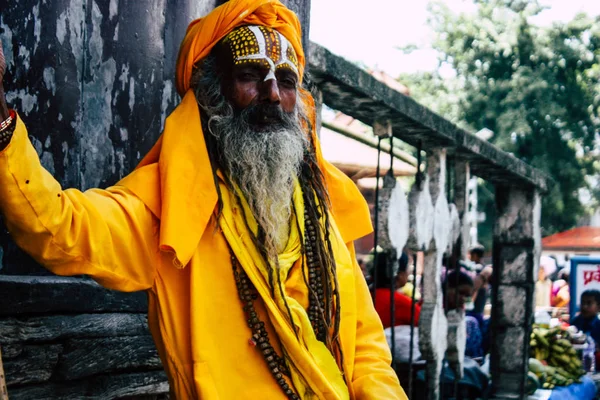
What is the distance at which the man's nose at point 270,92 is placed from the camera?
238 centimetres

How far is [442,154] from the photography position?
5051 mm

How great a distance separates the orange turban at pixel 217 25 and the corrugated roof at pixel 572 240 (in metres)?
21.2

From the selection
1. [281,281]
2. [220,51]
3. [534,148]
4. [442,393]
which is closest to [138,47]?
[220,51]

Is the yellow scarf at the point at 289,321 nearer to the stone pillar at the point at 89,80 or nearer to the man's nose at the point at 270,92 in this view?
the man's nose at the point at 270,92

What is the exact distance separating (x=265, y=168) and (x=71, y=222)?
62 cm

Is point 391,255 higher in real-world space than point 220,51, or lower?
lower

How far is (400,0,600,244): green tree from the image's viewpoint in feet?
76.6

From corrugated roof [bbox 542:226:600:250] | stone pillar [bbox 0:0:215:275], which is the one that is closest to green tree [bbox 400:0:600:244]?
corrugated roof [bbox 542:226:600:250]

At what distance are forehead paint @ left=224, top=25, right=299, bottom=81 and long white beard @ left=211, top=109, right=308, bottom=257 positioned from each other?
180 mm

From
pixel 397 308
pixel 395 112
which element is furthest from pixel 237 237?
pixel 397 308

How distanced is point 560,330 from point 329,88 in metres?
5.28

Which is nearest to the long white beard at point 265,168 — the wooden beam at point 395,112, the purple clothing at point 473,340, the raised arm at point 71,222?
the raised arm at point 71,222

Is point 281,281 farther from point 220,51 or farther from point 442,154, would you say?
point 442,154

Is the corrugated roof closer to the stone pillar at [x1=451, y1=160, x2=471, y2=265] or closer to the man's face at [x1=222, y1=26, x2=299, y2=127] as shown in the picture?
the stone pillar at [x1=451, y1=160, x2=471, y2=265]
